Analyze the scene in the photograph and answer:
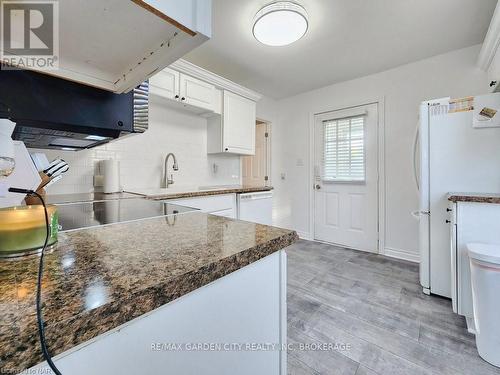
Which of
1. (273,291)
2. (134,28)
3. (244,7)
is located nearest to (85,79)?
(134,28)

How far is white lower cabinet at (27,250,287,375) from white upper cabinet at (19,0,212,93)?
2.09 ft

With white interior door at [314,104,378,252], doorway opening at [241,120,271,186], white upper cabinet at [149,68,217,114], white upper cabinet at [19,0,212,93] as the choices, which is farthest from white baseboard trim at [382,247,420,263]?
white upper cabinet at [19,0,212,93]

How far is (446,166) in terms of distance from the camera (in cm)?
192

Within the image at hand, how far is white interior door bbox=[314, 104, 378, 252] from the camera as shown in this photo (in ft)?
10.1

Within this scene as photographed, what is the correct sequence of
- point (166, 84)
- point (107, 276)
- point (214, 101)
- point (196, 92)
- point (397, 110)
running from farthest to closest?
point (397, 110) < point (214, 101) < point (196, 92) < point (166, 84) < point (107, 276)

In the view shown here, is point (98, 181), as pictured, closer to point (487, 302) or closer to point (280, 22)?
point (280, 22)

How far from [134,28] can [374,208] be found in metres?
3.23

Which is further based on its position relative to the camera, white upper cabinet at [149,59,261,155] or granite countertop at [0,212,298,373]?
white upper cabinet at [149,59,261,155]

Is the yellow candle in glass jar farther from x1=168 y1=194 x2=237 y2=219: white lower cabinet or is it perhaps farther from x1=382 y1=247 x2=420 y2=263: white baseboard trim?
x1=382 y1=247 x2=420 y2=263: white baseboard trim

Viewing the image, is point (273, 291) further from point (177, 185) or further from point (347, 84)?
point (347, 84)

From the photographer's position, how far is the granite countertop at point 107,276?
280 mm

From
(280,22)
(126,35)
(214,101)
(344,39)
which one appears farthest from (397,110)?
(126,35)

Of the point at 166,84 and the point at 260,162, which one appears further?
the point at 260,162

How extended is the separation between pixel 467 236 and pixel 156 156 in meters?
2.78
